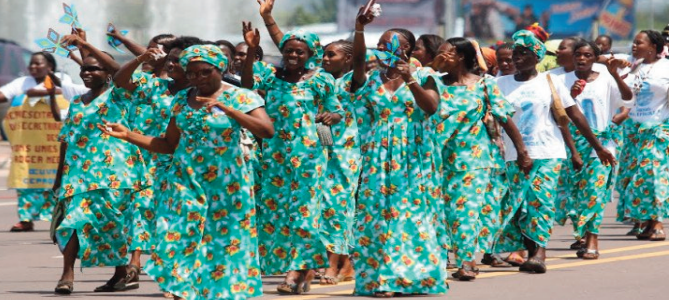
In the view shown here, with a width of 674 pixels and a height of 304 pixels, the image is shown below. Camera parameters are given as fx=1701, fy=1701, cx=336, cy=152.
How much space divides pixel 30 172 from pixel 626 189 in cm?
564

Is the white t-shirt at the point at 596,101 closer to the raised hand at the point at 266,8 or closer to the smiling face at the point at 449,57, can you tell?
the smiling face at the point at 449,57

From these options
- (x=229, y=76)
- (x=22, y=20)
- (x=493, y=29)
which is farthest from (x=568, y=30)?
(x=229, y=76)

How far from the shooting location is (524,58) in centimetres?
1220

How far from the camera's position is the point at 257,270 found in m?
9.53

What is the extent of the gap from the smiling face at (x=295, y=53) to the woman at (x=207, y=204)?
4.67 feet

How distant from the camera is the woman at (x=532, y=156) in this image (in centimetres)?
1223

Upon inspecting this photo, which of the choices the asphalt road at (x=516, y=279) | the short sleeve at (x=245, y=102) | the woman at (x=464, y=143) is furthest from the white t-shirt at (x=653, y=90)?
the short sleeve at (x=245, y=102)

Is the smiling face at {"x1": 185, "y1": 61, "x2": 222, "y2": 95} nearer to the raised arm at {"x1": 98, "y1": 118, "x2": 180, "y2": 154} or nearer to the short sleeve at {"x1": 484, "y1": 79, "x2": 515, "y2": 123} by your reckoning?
the raised arm at {"x1": 98, "y1": 118, "x2": 180, "y2": 154}

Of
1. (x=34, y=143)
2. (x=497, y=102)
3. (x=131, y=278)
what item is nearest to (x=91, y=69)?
(x=131, y=278)

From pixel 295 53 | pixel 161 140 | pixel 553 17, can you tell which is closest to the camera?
pixel 161 140

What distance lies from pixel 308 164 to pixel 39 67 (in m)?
5.89

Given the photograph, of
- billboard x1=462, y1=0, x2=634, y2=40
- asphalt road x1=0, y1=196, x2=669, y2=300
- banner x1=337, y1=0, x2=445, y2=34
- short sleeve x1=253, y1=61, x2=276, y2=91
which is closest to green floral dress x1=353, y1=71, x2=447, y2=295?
asphalt road x1=0, y1=196, x2=669, y2=300

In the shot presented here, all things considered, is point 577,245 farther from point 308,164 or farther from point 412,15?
point 412,15

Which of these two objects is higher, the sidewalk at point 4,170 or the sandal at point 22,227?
the sidewalk at point 4,170
